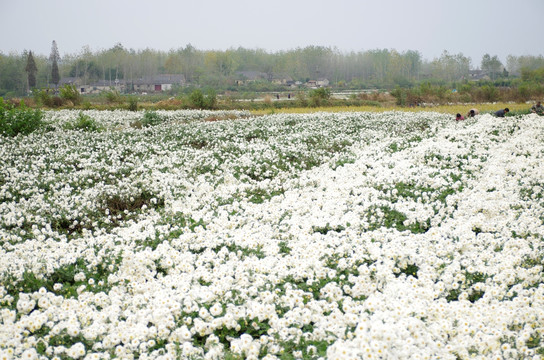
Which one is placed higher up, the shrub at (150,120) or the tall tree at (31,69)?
the tall tree at (31,69)

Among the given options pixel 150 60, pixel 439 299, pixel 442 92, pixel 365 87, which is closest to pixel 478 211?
pixel 439 299

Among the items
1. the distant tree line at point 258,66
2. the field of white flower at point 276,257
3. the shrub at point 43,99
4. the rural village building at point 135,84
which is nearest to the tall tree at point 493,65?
the distant tree line at point 258,66

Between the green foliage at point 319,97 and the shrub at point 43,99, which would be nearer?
the shrub at point 43,99

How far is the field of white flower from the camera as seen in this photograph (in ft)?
13.4

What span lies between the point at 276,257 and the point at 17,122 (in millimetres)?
16883

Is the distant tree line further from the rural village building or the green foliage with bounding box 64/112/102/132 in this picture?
the green foliage with bounding box 64/112/102/132

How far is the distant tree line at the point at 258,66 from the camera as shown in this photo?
89.4m

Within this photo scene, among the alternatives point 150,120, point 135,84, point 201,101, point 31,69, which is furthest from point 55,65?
point 150,120

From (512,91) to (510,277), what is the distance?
146ft

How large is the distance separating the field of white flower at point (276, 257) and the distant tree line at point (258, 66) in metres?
69.6

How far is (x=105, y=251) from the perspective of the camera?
260 inches

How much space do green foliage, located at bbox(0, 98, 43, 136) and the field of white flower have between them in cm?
562

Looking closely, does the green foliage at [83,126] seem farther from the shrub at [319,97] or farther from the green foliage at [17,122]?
the shrub at [319,97]

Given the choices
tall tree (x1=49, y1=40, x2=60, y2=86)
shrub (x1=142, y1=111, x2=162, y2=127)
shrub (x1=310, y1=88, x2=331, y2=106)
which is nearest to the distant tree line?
tall tree (x1=49, y1=40, x2=60, y2=86)
